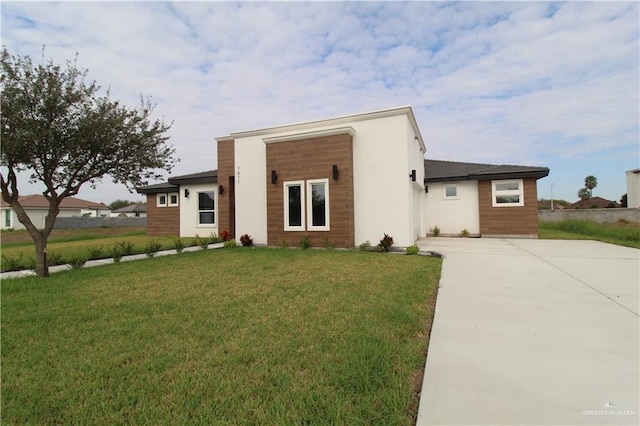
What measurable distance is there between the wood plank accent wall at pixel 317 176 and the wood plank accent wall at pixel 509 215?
7.29 metres

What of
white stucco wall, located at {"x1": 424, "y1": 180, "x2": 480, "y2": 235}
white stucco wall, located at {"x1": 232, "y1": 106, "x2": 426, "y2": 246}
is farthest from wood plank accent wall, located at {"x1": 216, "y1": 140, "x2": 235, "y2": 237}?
white stucco wall, located at {"x1": 424, "y1": 180, "x2": 480, "y2": 235}

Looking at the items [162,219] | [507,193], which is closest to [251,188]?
[162,219]

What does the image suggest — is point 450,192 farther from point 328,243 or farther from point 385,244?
point 328,243

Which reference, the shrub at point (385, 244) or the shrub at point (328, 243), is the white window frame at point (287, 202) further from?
the shrub at point (385, 244)

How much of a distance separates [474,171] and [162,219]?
1678cm

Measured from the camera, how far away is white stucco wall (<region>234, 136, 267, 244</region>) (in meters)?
11.4

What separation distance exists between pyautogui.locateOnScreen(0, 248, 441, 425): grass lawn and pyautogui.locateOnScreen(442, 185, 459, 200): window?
33.0 ft

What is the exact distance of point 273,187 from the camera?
10.7 m

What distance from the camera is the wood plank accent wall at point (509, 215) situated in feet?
41.7

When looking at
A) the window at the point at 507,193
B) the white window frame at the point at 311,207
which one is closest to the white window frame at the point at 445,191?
the window at the point at 507,193

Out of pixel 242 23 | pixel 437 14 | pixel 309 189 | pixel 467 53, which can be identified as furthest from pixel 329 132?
pixel 467 53

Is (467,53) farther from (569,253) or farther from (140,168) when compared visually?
(140,168)

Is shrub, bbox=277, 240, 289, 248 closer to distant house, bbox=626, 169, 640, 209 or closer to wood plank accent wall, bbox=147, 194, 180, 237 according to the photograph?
wood plank accent wall, bbox=147, 194, 180, 237

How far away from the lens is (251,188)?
38.1ft
